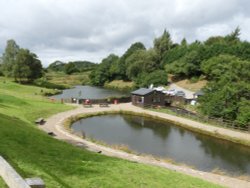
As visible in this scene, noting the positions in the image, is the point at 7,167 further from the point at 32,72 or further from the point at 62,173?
the point at 32,72

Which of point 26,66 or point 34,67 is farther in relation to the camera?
point 34,67

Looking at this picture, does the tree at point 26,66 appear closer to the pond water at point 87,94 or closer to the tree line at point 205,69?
the pond water at point 87,94

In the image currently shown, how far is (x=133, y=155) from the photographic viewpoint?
73.1 ft

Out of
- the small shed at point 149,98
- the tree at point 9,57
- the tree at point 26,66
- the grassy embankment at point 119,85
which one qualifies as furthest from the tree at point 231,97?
the tree at point 9,57

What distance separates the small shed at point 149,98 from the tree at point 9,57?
144 ft

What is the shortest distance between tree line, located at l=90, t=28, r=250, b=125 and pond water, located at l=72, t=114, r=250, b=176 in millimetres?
5708

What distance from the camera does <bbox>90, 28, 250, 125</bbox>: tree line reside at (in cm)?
3769

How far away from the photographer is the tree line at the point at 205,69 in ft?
124

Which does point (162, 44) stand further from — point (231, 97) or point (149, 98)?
point (231, 97)

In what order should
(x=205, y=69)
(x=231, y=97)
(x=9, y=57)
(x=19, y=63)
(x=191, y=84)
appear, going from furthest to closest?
(x=9, y=57) → (x=191, y=84) → (x=19, y=63) → (x=205, y=69) → (x=231, y=97)

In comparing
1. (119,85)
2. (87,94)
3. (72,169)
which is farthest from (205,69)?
(72,169)

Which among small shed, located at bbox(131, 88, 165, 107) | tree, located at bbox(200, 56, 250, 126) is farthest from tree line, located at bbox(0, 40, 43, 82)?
tree, located at bbox(200, 56, 250, 126)

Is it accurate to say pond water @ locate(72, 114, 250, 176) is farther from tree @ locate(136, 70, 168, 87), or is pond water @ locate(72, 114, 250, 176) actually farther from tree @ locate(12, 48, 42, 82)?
tree @ locate(12, 48, 42, 82)

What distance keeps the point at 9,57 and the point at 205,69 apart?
169 feet
